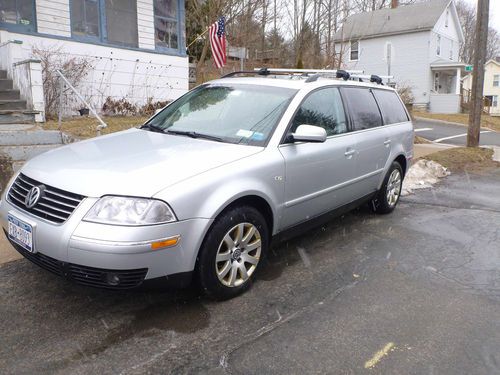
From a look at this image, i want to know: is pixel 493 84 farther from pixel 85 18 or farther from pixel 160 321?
pixel 160 321

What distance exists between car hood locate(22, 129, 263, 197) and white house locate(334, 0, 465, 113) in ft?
101

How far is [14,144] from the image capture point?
22.9 feet

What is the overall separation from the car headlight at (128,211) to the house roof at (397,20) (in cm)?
3268

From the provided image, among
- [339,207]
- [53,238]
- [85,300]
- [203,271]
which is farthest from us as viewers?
[339,207]

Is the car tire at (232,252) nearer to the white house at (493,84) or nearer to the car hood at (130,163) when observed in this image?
the car hood at (130,163)

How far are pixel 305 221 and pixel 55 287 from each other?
221cm

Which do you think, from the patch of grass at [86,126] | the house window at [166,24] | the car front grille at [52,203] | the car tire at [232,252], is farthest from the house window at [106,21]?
the car tire at [232,252]

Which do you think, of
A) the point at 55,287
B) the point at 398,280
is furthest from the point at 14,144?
the point at 398,280

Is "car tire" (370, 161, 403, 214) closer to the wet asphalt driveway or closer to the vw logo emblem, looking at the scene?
the wet asphalt driveway

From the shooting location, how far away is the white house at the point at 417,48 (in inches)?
1329

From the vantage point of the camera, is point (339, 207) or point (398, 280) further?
point (339, 207)

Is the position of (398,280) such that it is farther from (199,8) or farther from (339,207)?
(199,8)

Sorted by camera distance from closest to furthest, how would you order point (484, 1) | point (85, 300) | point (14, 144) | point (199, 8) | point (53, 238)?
1. point (53, 238)
2. point (85, 300)
3. point (14, 144)
4. point (484, 1)
5. point (199, 8)

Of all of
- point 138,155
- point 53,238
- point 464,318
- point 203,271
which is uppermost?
point 138,155
